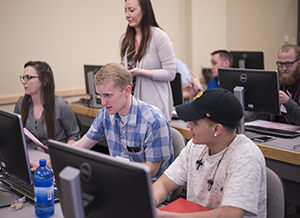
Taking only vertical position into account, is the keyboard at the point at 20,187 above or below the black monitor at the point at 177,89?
below

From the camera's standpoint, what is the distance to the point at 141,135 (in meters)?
1.87

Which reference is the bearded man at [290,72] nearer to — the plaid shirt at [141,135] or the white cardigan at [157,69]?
the white cardigan at [157,69]

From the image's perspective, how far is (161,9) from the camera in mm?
5098

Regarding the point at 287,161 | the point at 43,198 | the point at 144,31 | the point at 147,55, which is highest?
the point at 144,31

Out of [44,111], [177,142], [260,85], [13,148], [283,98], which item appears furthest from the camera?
[44,111]

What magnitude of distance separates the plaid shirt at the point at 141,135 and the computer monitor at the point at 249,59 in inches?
101

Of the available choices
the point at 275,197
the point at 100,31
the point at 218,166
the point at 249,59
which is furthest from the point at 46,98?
the point at 249,59

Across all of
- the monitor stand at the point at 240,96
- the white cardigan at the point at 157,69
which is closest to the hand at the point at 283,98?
the monitor stand at the point at 240,96

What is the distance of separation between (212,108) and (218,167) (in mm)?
246

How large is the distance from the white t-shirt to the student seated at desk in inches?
9.1

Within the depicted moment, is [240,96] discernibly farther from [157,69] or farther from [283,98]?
[157,69]

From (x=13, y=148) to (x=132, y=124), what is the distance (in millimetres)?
601

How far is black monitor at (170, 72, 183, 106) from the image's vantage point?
3180mm

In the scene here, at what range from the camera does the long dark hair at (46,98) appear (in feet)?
8.48
